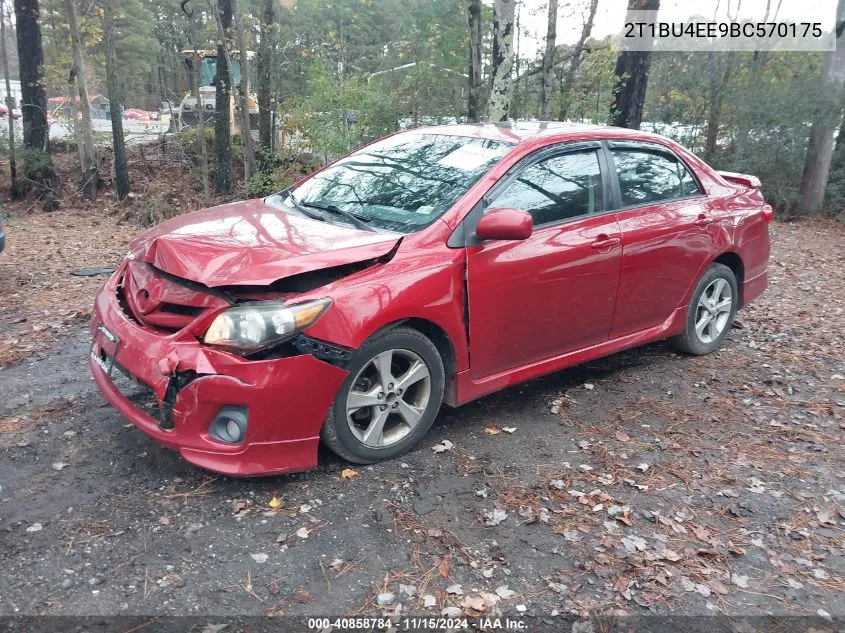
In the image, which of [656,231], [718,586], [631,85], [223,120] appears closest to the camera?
[718,586]

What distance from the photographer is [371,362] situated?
3434mm

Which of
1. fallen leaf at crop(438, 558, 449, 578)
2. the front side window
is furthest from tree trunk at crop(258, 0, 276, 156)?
fallen leaf at crop(438, 558, 449, 578)

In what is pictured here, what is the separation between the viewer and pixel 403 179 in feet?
13.9

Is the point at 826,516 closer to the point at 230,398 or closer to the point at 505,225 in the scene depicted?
the point at 505,225

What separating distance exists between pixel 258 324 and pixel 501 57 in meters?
6.59

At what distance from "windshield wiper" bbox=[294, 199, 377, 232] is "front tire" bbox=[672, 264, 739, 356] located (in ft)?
9.24

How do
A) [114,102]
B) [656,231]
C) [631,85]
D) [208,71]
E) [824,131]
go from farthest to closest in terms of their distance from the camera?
1. [208,71]
2. [824,131]
3. [114,102]
4. [631,85]
5. [656,231]

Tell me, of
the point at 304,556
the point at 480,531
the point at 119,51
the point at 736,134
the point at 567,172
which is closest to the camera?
the point at 304,556

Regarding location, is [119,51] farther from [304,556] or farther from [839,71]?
[304,556]

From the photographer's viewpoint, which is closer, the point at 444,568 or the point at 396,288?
the point at 444,568

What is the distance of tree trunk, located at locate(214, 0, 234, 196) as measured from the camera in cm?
1224

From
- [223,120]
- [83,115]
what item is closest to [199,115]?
[223,120]

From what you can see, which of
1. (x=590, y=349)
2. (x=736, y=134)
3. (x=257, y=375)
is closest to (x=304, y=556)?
(x=257, y=375)

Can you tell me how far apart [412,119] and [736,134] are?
21.7ft
